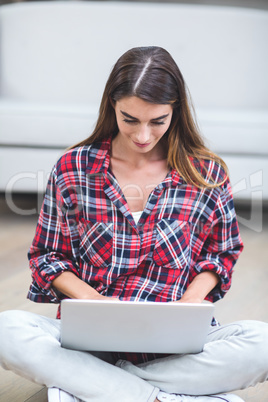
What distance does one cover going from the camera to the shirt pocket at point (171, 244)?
120 cm

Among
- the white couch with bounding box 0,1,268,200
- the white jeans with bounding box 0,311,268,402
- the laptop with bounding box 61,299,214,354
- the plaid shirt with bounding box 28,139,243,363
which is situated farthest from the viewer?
the white couch with bounding box 0,1,268,200

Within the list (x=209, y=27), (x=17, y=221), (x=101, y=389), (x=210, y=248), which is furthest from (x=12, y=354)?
(x=209, y=27)

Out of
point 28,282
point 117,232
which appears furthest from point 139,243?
point 28,282

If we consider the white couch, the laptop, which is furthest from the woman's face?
the white couch

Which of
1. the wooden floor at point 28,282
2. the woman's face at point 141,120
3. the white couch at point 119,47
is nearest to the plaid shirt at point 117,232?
the woman's face at point 141,120

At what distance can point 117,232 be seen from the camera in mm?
1204

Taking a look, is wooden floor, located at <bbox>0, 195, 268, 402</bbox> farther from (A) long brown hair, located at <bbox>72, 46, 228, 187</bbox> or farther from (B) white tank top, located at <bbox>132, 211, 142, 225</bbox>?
(A) long brown hair, located at <bbox>72, 46, 228, 187</bbox>

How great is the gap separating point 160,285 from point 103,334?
217 mm

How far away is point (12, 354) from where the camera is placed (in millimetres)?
1100

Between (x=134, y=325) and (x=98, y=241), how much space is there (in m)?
0.26

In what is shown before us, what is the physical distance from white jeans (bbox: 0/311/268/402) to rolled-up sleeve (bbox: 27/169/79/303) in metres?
0.07

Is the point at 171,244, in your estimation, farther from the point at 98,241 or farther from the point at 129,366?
the point at 129,366

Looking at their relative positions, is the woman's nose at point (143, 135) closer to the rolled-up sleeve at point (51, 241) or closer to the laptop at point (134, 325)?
the rolled-up sleeve at point (51, 241)

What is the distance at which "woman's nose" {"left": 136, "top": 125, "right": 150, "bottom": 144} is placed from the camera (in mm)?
1129
